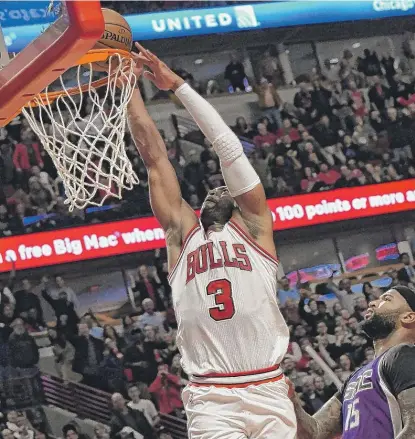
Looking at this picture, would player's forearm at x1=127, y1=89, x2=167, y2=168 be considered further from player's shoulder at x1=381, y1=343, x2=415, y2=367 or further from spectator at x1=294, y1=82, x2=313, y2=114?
spectator at x1=294, y1=82, x2=313, y2=114

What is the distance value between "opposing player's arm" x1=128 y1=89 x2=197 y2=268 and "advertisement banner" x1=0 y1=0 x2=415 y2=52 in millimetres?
10268

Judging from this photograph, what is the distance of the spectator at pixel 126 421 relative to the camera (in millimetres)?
10156

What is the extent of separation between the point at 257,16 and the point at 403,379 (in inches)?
487

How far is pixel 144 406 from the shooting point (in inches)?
407

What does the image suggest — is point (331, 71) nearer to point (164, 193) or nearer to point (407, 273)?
point (407, 273)

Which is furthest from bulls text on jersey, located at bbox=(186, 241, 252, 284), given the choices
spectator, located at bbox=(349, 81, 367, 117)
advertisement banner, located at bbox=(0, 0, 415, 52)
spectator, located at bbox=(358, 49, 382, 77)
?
Result: spectator, located at bbox=(358, 49, 382, 77)

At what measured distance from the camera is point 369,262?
50.1 ft

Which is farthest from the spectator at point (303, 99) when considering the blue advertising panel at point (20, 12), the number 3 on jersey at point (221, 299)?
the number 3 on jersey at point (221, 299)

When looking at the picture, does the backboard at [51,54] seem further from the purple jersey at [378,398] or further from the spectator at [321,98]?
the spectator at [321,98]

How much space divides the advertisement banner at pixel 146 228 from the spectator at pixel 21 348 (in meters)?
1.16

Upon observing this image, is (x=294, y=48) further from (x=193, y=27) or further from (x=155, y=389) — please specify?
(x=155, y=389)

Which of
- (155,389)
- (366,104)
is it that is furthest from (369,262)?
(155,389)

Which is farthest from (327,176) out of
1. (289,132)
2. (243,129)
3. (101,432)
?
(101,432)

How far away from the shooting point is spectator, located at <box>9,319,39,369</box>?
1079 cm
